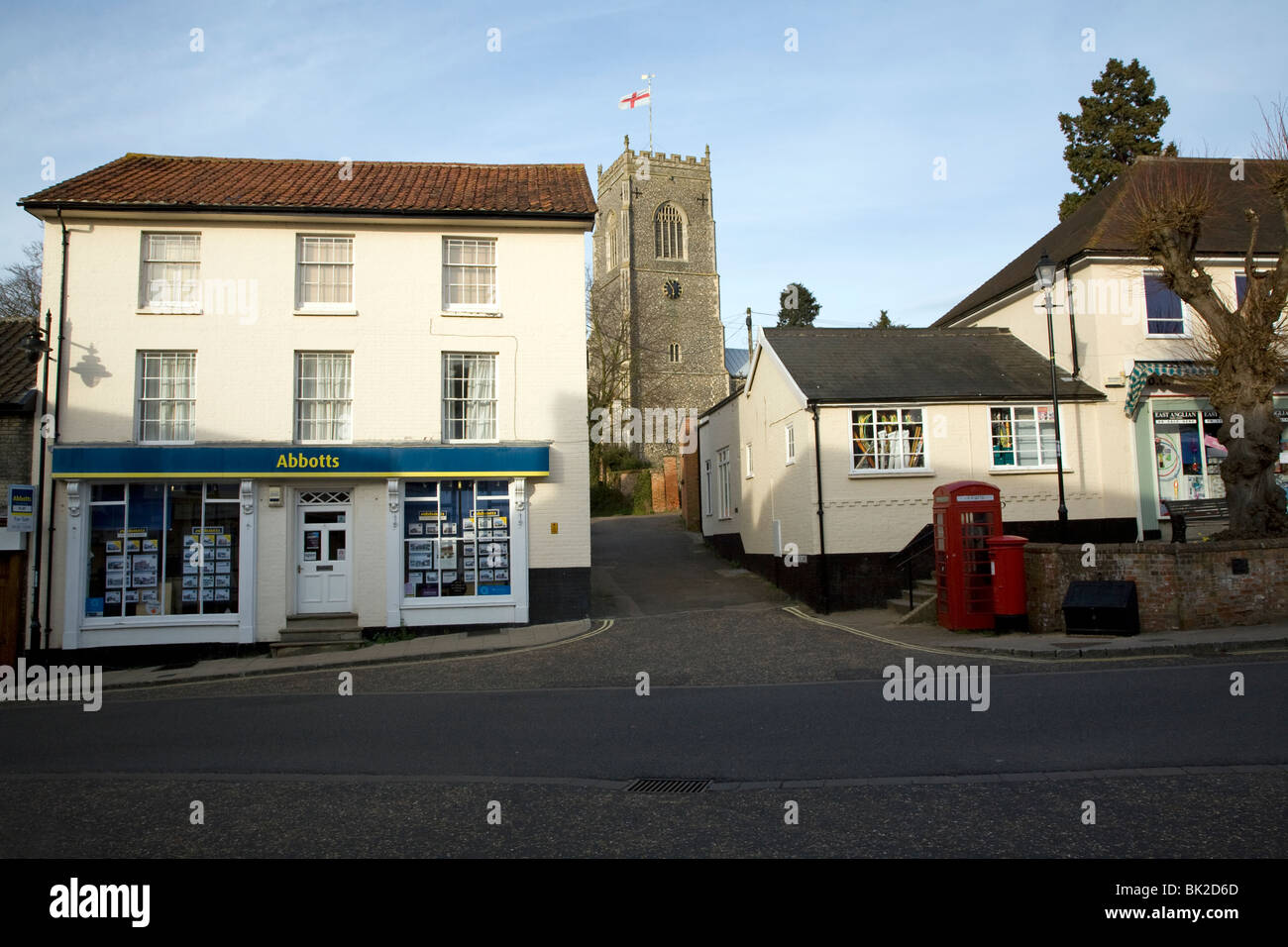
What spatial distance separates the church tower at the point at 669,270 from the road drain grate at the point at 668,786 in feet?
208

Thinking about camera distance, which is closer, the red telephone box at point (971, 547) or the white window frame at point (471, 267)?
the red telephone box at point (971, 547)

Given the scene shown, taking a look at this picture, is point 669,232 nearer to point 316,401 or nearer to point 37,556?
point 316,401

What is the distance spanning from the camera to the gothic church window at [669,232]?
78.1 meters

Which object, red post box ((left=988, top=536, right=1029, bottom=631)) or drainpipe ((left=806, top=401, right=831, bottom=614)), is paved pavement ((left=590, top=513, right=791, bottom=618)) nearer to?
drainpipe ((left=806, top=401, right=831, bottom=614))

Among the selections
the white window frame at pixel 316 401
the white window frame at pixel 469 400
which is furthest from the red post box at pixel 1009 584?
the white window frame at pixel 316 401

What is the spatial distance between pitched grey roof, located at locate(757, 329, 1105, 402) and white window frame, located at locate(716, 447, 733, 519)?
666 centimetres

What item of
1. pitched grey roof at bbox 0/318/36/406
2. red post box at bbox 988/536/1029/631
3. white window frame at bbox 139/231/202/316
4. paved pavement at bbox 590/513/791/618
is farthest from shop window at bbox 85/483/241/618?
red post box at bbox 988/536/1029/631

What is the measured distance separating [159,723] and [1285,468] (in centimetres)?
2276

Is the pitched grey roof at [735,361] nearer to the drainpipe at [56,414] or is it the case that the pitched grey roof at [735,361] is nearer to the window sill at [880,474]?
the window sill at [880,474]

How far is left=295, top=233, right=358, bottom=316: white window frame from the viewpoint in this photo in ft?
62.3

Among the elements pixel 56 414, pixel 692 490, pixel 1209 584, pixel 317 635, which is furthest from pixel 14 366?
pixel 1209 584

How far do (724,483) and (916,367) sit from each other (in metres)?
8.94

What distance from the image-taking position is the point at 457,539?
18844 mm
